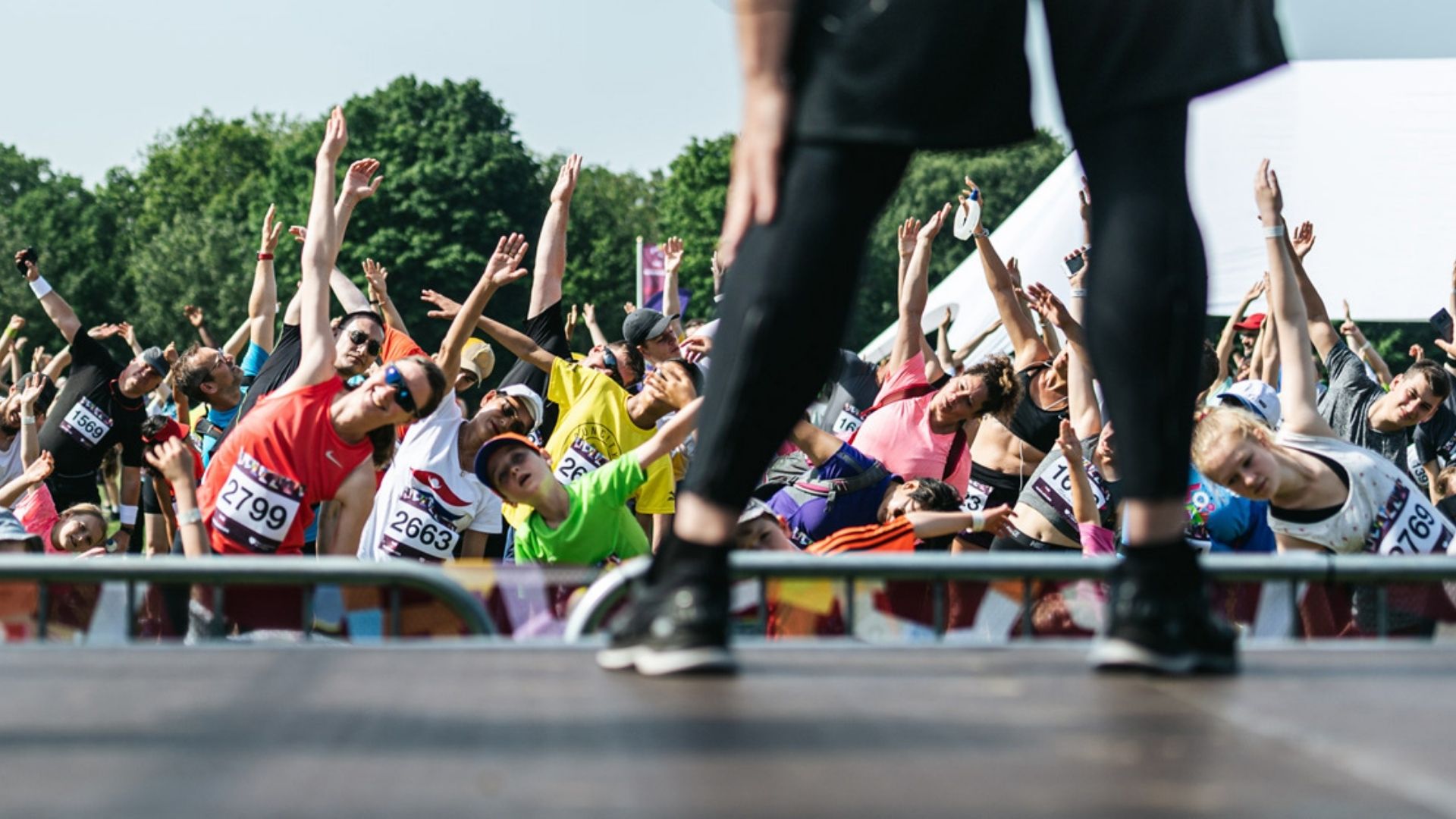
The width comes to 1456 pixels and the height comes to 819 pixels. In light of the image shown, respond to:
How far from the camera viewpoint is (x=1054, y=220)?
13789 millimetres

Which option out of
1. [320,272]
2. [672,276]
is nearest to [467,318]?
[320,272]

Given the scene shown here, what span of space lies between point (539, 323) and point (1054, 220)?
6.68m

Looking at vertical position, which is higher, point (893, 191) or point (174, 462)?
point (893, 191)

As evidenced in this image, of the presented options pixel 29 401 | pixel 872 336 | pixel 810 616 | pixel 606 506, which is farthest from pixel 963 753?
pixel 872 336

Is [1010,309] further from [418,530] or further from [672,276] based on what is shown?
[672,276]

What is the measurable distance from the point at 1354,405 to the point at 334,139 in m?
5.37

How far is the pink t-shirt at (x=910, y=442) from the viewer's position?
7109mm

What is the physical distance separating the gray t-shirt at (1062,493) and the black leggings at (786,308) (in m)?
4.49

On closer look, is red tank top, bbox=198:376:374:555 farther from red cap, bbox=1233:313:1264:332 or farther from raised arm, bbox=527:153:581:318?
red cap, bbox=1233:313:1264:332

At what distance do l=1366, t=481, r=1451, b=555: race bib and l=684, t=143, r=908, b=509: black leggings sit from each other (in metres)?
3.37

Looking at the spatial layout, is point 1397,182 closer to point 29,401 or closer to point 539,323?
point 539,323

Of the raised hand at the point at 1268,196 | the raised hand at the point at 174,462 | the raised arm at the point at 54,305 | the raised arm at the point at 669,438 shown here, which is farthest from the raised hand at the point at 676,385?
the raised arm at the point at 54,305

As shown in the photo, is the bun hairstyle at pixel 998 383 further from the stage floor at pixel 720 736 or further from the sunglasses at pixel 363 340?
the stage floor at pixel 720 736

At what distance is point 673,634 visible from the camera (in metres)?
1.76
